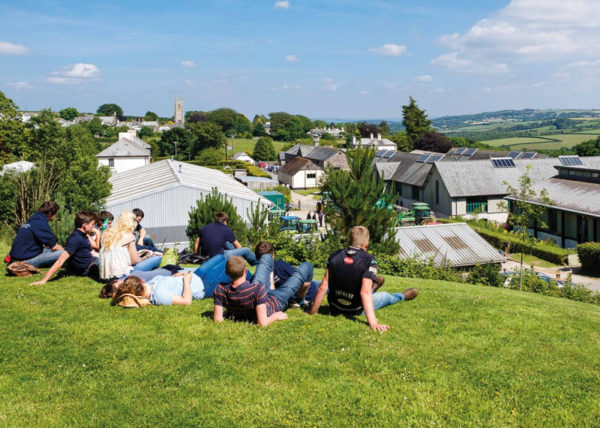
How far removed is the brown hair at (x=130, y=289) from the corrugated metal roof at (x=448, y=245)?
672 inches

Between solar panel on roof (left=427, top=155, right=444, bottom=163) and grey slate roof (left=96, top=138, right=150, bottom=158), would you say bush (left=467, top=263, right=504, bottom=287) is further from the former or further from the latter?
grey slate roof (left=96, top=138, right=150, bottom=158)

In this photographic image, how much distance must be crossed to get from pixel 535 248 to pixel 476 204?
46.4 ft

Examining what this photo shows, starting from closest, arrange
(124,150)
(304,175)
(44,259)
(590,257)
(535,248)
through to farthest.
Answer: (44,259) → (590,257) → (535,248) → (124,150) → (304,175)

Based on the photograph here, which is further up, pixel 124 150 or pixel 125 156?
pixel 124 150

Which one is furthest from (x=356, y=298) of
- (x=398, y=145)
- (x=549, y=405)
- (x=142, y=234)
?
(x=398, y=145)

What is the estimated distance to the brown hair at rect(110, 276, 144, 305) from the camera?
28.0ft

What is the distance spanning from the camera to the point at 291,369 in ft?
20.4

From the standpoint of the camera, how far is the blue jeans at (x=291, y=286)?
830 cm

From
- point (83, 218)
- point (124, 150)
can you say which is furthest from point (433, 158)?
point (83, 218)

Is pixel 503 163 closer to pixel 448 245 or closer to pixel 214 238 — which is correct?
pixel 448 245

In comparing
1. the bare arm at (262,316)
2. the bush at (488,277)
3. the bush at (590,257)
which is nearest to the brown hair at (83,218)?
the bare arm at (262,316)

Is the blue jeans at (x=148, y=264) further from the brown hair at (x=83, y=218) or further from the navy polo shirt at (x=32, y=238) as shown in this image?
the navy polo shirt at (x=32, y=238)

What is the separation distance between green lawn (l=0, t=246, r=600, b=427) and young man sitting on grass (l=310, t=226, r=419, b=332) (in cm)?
25

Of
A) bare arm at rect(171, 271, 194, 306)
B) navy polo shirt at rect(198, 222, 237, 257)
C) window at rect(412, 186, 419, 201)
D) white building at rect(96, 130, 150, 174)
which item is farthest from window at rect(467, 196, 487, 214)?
white building at rect(96, 130, 150, 174)
